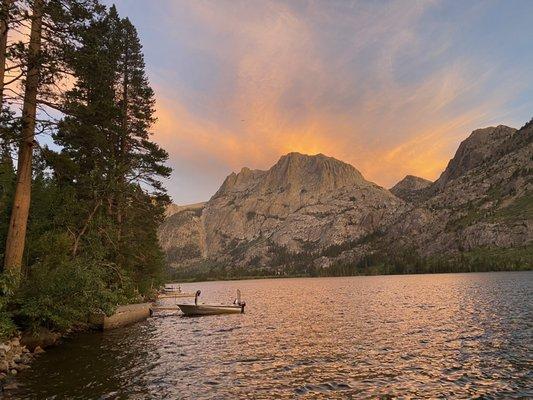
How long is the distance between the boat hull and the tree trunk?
37491 millimetres

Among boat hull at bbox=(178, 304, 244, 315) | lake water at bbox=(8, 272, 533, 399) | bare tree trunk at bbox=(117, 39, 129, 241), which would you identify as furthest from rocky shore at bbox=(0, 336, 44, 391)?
boat hull at bbox=(178, 304, 244, 315)

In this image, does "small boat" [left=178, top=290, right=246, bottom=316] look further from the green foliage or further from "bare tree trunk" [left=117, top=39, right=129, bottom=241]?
the green foliage

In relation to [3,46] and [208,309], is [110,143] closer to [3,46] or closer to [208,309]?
[3,46]

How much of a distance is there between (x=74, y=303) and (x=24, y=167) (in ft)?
36.3

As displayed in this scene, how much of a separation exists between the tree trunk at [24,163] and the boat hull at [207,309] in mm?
37491

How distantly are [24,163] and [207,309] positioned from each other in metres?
42.6

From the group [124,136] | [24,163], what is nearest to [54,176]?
[24,163]

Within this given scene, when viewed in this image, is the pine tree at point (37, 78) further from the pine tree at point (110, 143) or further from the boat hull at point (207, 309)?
the boat hull at point (207, 309)

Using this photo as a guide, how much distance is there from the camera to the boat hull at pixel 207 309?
195ft

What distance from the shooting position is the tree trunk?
22625 mm

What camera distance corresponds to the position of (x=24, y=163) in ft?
76.4

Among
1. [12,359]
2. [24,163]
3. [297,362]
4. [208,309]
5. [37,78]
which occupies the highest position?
[37,78]

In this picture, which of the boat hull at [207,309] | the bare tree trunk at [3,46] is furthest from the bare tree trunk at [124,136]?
the bare tree trunk at [3,46]

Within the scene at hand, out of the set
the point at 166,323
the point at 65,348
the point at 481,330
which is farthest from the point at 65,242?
the point at 481,330
